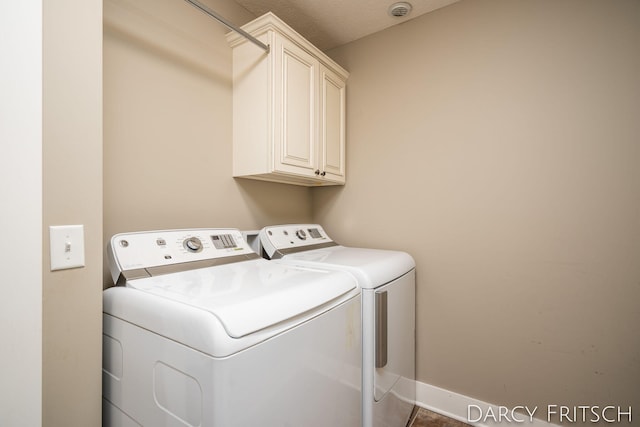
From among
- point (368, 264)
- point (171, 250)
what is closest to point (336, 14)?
point (368, 264)

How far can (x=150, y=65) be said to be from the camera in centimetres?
136

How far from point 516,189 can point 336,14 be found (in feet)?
4.98

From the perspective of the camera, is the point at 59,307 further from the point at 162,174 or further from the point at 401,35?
the point at 401,35

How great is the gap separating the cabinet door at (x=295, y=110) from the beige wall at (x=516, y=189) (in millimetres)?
506

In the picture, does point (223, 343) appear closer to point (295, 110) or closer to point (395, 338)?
point (395, 338)

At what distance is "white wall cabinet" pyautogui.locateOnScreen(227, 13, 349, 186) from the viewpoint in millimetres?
1556

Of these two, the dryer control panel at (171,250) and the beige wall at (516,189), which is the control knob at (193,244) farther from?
the beige wall at (516,189)

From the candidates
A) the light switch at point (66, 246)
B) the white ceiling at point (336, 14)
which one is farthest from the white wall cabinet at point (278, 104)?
the light switch at point (66, 246)

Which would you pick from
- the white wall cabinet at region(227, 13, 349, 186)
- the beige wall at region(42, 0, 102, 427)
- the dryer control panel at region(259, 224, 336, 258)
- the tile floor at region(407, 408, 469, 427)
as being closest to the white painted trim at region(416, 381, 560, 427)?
the tile floor at region(407, 408, 469, 427)

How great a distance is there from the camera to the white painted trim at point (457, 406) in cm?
153

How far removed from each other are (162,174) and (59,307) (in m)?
0.75

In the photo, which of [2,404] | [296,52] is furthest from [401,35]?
[2,404]

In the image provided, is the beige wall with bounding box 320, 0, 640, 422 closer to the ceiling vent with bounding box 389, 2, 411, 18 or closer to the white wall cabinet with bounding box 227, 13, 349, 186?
the ceiling vent with bounding box 389, 2, 411, 18

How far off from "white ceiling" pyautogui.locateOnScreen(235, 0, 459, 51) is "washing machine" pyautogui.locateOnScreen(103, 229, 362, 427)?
1537 millimetres
